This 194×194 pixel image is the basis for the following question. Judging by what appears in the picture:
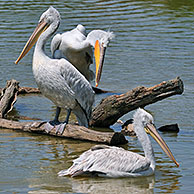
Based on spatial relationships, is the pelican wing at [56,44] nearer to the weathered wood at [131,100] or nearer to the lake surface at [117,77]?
the lake surface at [117,77]

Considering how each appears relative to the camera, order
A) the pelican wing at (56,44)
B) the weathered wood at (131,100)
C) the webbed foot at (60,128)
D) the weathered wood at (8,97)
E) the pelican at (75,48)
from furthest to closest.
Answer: the pelican wing at (56,44), the pelican at (75,48), the weathered wood at (8,97), the weathered wood at (131,100), the webbed foot at (60,128)

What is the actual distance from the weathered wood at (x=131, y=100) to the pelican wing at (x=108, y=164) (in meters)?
1.80

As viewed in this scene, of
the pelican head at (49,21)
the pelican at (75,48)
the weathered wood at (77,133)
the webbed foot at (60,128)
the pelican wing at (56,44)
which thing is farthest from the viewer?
the pelican wing at (56,44)

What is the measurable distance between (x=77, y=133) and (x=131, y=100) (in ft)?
3.33

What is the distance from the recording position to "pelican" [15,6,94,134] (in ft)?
23.8

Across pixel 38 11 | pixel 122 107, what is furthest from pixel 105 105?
pixel 38 11

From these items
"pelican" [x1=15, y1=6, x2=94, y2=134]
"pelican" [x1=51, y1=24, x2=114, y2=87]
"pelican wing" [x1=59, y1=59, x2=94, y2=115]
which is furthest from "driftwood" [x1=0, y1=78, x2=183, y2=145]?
"pelican" [x1=51, y1=24, x2=114, y2=87]

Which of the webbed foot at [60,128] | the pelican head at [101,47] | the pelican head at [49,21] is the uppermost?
the pelican head at [49,21]

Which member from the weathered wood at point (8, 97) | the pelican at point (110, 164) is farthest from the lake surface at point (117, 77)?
the weathered wood at point (8, 97)

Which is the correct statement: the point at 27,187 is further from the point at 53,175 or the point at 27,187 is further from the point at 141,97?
the point at 141,97

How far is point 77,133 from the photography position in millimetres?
7070

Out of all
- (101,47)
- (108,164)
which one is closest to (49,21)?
(101,47)

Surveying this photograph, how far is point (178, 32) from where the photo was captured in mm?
15875

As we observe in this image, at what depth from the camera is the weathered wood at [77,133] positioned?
6828 mm
